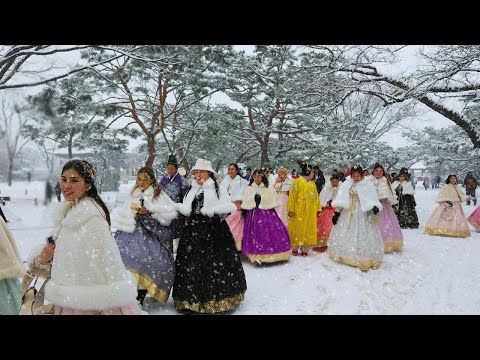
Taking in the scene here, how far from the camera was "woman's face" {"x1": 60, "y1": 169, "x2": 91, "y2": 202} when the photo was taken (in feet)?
6.93

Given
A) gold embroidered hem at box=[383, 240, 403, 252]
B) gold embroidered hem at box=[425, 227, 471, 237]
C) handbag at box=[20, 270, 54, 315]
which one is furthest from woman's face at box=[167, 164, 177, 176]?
gold embroidered hem at box=[425, 227, 471, 237]

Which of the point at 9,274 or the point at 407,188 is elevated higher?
the point at 407,188

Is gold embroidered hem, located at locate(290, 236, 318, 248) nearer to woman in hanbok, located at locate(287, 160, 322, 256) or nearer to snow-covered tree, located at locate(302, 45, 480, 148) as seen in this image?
woman in hanbok, located at locate(287, 160, 322, 256)

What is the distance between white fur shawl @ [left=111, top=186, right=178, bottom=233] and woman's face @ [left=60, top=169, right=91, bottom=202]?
1.57 meters

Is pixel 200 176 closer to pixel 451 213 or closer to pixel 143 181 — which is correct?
pixel 143 181

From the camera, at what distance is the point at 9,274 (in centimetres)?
221

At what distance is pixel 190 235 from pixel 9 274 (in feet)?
5.88

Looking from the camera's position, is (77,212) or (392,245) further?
(392,245)

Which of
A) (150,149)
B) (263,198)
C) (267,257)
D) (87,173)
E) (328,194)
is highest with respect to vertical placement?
(150,149)

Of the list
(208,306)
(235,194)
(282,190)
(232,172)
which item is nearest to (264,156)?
(282,190)
